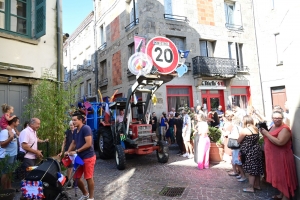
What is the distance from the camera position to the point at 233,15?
53.7 ft

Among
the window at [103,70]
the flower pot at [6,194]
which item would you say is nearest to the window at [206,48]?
the window at [103,70]

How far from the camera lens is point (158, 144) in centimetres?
736

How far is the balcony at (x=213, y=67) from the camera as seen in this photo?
13.6m

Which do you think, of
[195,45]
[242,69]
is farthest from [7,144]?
[242,69]

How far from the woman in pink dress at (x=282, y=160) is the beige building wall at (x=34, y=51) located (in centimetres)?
666

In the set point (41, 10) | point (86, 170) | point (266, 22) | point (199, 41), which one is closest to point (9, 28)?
point (41, 10)

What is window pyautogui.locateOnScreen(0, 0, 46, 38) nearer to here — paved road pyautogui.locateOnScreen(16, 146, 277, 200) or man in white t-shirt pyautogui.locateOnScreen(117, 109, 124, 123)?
man in white t-shirt pyautogui.locateOnScreen(117, 109, 124, 123)

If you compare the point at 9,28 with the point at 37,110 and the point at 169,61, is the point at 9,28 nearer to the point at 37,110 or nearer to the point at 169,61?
the point at 37,110

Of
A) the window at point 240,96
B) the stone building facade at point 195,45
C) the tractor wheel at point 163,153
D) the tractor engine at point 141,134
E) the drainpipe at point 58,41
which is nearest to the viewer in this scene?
the tractor engine at point 141,134

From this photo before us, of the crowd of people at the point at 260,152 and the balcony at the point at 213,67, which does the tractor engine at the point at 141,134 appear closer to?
the crowd of people at the point at 260,152

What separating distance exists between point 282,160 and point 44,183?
13.4ft

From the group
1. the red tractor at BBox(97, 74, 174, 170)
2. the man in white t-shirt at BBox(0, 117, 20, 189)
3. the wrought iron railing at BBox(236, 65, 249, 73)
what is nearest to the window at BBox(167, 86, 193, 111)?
the wrought iron railing at BBox(236, 65, 249, 73)

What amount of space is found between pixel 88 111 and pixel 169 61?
224 inches

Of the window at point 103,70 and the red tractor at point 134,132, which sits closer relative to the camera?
the red tractor at point 134,132
